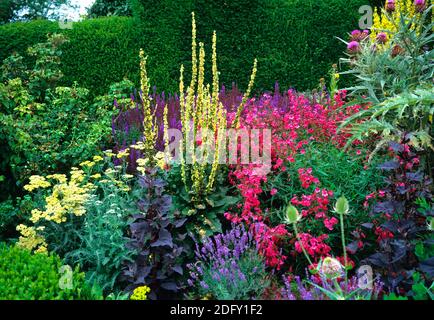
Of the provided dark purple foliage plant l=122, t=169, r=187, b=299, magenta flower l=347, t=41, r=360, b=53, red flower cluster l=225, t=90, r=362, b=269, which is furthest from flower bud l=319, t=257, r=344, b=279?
magenta flower l=347, t=41, r=360, b=53

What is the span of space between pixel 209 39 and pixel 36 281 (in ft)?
19.1

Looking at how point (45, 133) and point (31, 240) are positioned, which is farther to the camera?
point (45, 133)

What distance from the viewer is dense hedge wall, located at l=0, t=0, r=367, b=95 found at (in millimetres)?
7613

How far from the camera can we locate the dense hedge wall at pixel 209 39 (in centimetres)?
761

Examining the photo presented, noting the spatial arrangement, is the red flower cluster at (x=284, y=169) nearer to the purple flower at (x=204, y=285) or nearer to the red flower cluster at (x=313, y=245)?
the red flower cluster at (x=313, y=245)

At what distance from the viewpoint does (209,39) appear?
797 centimetres

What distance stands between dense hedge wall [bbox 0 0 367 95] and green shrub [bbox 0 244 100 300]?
4855 millimetres

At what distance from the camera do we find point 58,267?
310 centimetres

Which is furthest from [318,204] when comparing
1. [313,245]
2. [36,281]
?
[36,281]

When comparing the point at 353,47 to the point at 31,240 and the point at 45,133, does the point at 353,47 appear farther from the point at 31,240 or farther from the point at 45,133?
the point at 45,133

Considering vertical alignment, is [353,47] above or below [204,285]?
above

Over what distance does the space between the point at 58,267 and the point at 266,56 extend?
582cm

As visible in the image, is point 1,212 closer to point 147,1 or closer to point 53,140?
point 53,140
